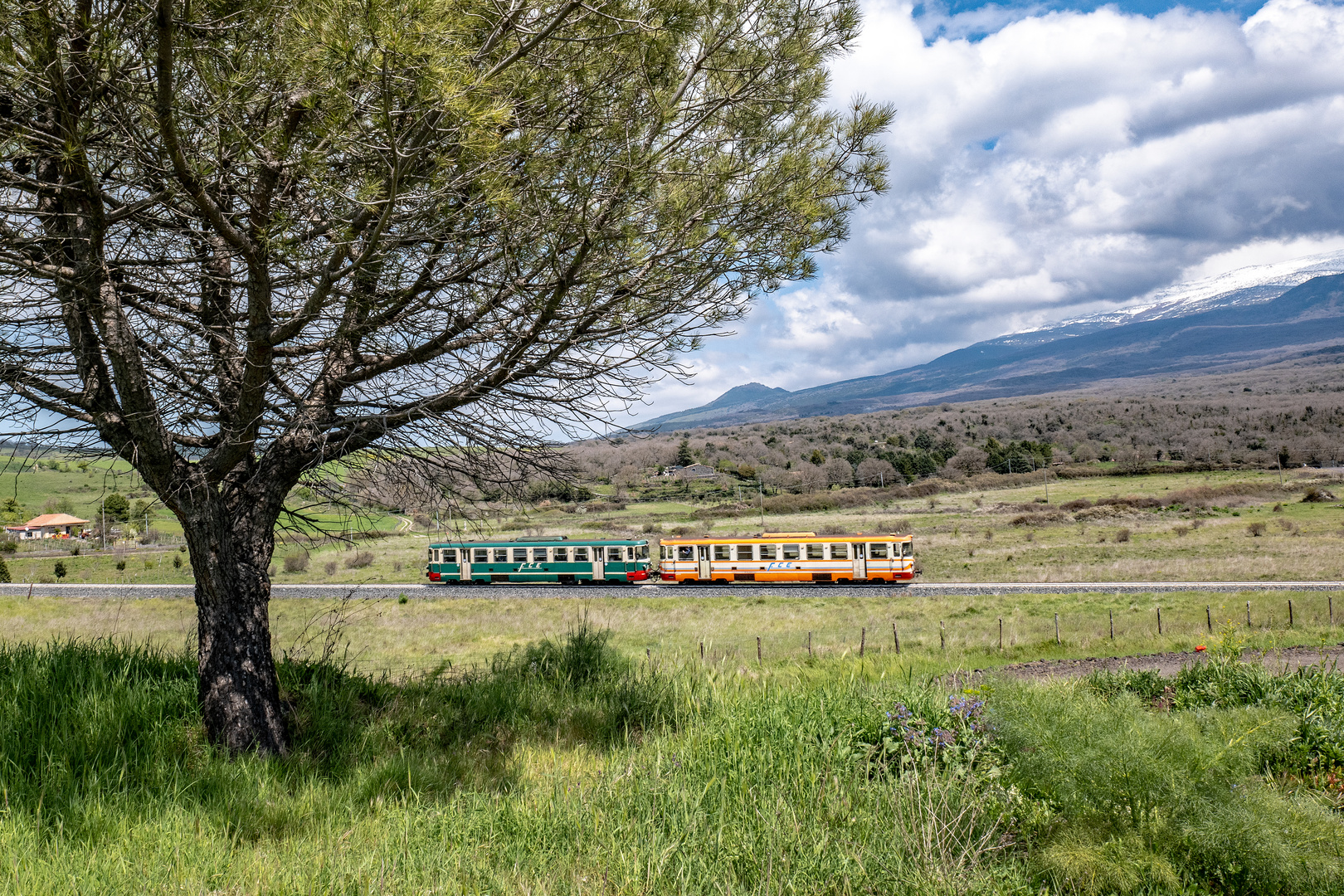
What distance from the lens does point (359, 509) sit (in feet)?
17.8

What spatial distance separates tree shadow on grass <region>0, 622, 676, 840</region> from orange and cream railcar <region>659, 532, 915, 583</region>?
19811mm

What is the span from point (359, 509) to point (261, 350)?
1793 mm

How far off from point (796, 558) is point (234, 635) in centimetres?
2247

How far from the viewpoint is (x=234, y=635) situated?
4488 millimetres

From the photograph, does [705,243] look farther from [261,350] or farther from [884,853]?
[884,853]

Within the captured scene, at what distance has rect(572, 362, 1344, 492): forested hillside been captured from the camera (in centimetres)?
7331

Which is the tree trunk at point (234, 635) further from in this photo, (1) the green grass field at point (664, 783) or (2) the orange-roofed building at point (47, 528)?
(2) the orange-roofed building at point (47, 528)

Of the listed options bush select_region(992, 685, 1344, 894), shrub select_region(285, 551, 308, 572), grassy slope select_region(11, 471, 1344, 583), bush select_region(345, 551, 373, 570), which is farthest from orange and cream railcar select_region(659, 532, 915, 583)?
bush select_region(992, 685, 1344, 894)

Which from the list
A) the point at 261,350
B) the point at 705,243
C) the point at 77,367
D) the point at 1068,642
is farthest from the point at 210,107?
the point at 1068,642

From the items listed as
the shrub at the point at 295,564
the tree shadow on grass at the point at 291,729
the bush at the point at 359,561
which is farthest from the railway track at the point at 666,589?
the tree shadow on grass at the point at 291,729

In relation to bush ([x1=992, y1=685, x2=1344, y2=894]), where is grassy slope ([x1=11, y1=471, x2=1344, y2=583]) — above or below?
below

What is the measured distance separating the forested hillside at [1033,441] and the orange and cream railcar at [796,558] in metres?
23.6

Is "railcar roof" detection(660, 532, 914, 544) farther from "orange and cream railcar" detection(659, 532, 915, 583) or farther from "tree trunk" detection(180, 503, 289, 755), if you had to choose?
"tree trunk" detection(180, 503, 289, 755)

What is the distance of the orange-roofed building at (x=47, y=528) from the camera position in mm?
62156
